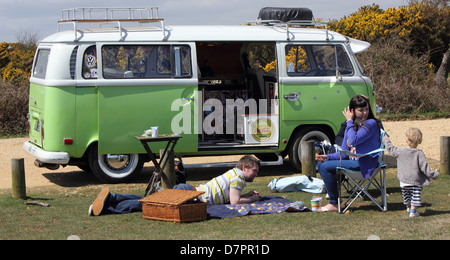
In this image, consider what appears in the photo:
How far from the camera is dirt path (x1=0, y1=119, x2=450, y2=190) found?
11.2 meters

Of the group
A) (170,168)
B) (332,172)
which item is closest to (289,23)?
(170,168)

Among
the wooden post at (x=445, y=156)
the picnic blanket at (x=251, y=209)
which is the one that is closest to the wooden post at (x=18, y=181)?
the picnic blanket at (x=251, y=209)

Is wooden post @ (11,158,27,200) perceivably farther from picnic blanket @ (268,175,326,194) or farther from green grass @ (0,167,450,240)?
picnic blanket @ (268,175,326,194)

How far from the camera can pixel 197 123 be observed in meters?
10.7

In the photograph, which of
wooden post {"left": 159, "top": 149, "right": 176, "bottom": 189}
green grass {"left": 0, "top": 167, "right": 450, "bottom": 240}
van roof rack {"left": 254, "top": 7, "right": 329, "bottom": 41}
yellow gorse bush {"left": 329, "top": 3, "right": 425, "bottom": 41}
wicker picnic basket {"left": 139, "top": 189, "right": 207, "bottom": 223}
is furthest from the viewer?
yellow gorse bush {"left": 329, "top": 3, "right": 425, "bottom": 41}

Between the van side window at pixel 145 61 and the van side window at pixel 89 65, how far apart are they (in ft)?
0.46

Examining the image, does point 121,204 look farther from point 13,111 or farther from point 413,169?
point 13,111

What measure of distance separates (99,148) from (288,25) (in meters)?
4.27

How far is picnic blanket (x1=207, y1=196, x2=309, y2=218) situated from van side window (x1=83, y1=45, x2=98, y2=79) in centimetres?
342

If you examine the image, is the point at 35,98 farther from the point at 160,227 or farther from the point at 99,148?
the point at 160,227

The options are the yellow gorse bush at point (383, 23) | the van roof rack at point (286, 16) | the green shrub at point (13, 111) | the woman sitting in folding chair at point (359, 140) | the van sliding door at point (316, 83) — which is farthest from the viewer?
the yellow gorse bush at point (383, 23)

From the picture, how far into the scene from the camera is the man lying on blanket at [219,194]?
7.97 meters

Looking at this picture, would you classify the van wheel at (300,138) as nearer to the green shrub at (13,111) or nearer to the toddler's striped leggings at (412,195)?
the toddler's striped leggings at (412,195)

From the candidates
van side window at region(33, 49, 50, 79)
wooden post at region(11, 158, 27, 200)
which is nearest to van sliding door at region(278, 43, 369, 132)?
van side window at region(33, 49, 50, 79)
